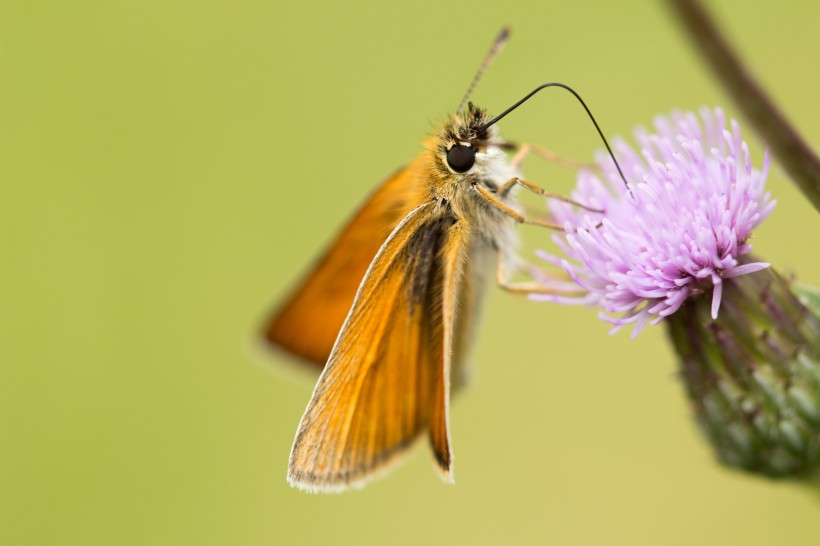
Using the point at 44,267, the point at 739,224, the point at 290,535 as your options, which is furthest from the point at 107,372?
the point at 739,224

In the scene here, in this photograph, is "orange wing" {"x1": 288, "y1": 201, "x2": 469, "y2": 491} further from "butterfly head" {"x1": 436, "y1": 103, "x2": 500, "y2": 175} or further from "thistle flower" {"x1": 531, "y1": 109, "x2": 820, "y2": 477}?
"thistle flower" {"x1": 531, "y1": 109, "x2": 820, "y2": 477}

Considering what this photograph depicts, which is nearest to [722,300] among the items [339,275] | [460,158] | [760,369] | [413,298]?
[760,369]

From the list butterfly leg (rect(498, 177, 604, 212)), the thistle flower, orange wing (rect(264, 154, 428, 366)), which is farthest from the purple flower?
orange wing (rect(264, 154, 428, 366))

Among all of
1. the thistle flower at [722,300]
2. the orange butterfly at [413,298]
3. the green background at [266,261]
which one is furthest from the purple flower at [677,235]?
the green background at [266,261]

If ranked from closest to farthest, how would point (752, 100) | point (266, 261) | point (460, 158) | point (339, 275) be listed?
point (752, 100) → point (460, 158) → point (339, 275) → point (266, 261)

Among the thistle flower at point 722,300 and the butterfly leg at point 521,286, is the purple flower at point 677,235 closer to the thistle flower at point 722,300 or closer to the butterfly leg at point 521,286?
the thistle flower at point 722,300

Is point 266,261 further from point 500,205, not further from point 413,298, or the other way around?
point 500,205

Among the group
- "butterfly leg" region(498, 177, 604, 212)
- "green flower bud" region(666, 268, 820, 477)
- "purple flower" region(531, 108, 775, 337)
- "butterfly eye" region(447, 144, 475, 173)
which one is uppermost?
"butterfly eye" region(447, 144, 475, 173)
